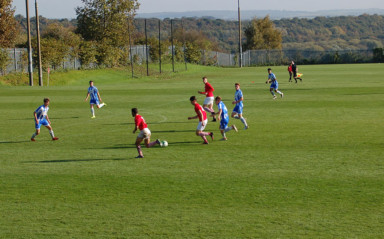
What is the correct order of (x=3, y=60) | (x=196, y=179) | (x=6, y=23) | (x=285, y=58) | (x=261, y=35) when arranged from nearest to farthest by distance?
(x=196, y=179), (x=3, y=60), (x=6, y=23), (x=285, y=58), (x=261, y=35)

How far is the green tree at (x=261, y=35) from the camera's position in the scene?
117 meters

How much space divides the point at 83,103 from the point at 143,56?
147ft

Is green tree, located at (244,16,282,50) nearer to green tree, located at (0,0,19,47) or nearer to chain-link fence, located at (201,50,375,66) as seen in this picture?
chain-link fence, located at (201,50,375,66)

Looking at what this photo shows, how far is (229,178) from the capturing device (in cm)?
1488

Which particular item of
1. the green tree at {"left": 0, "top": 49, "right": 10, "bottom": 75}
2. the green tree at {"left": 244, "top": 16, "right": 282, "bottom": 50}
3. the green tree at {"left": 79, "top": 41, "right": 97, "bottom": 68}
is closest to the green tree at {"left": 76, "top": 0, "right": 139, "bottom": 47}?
the green tree at {"left": 79, "top": 41, "right": 97, "bottom": 68}

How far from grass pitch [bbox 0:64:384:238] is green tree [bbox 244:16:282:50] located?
89617mm

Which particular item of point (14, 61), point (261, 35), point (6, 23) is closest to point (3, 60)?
point (14, 61)

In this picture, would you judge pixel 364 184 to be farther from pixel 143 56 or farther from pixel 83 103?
pixel 143 56

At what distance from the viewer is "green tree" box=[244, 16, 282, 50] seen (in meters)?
117

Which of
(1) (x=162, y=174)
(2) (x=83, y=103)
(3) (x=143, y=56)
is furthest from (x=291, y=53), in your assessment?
(1) (x=162, y=174)

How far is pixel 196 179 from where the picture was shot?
14.9 meters

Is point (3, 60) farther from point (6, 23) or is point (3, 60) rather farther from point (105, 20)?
point (105, 20)

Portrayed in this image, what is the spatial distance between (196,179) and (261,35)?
345ft

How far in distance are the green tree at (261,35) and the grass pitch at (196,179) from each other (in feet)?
294
